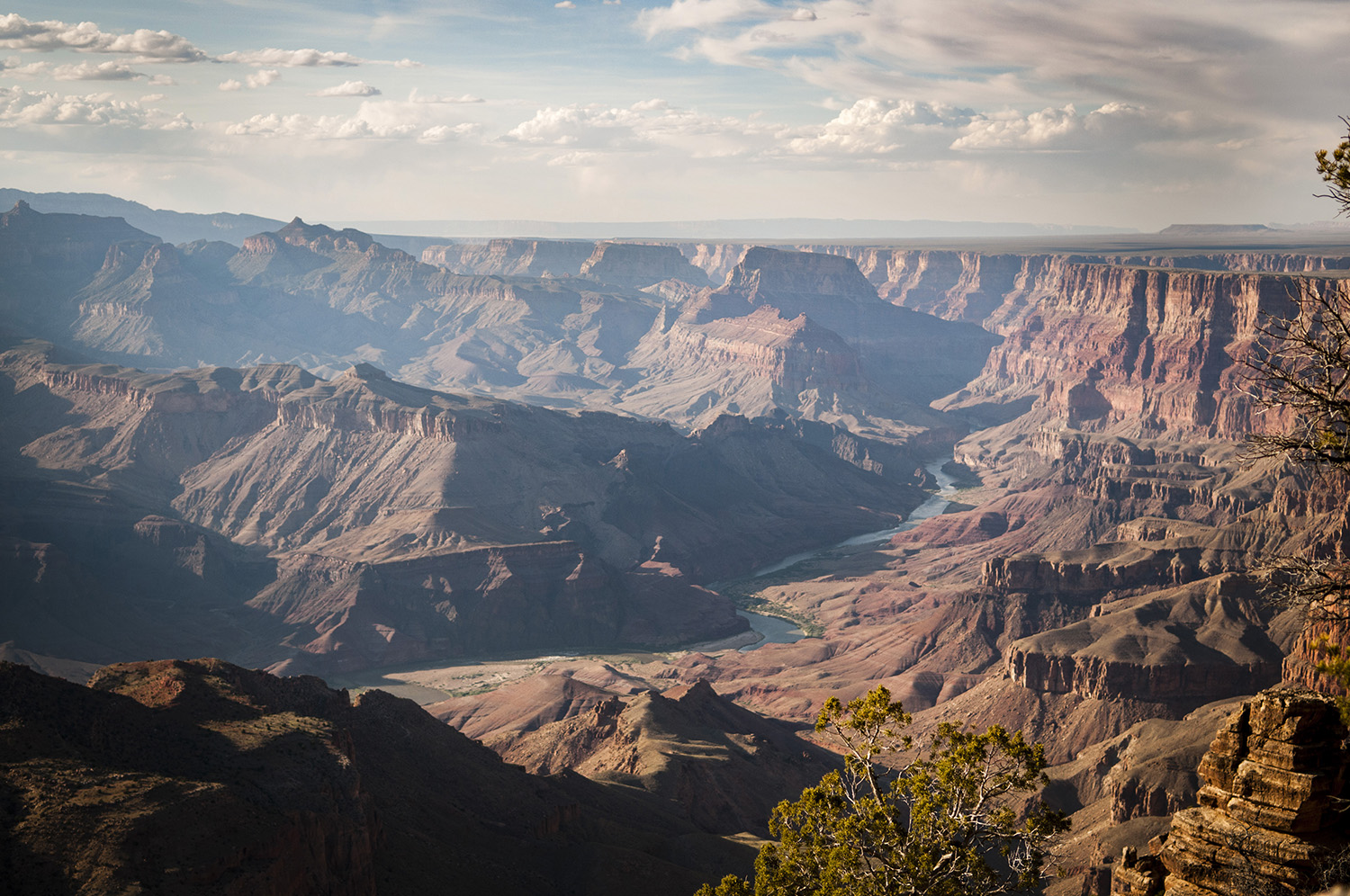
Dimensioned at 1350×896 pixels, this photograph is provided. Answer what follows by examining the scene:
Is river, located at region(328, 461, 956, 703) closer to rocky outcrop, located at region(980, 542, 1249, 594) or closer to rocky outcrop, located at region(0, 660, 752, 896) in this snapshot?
rocky outcrop, located at region(980, 542, 1249, 594)

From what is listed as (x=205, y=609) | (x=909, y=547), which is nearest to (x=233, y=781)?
(x=205, y=609)

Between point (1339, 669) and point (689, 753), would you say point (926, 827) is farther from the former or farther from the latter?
point (689, 753)

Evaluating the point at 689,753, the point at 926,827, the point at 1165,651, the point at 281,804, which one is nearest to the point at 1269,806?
the point at 926,827

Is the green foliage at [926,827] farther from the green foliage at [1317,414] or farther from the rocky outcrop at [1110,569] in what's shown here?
the rocky outcrop at [1110,569]

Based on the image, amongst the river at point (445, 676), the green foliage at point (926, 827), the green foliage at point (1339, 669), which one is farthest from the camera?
the river at point (445, 676)

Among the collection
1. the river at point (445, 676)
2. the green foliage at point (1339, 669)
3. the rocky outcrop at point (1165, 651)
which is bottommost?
the river at point (445, 676)

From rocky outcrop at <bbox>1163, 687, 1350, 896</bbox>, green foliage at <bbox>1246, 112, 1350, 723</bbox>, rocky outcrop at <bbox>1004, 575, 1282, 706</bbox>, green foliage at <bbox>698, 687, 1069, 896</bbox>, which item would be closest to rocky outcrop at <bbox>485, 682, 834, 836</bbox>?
rocky outcrop at <bbox>1004, 575, 1282, 706</bbox>

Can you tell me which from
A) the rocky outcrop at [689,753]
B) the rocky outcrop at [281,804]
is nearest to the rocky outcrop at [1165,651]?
the rocky outcrop at [689,753]

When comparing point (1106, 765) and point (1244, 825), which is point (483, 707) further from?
point (1244, 825)

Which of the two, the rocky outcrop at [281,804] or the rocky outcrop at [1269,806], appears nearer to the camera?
the rocky outcrop at [1269,806]
